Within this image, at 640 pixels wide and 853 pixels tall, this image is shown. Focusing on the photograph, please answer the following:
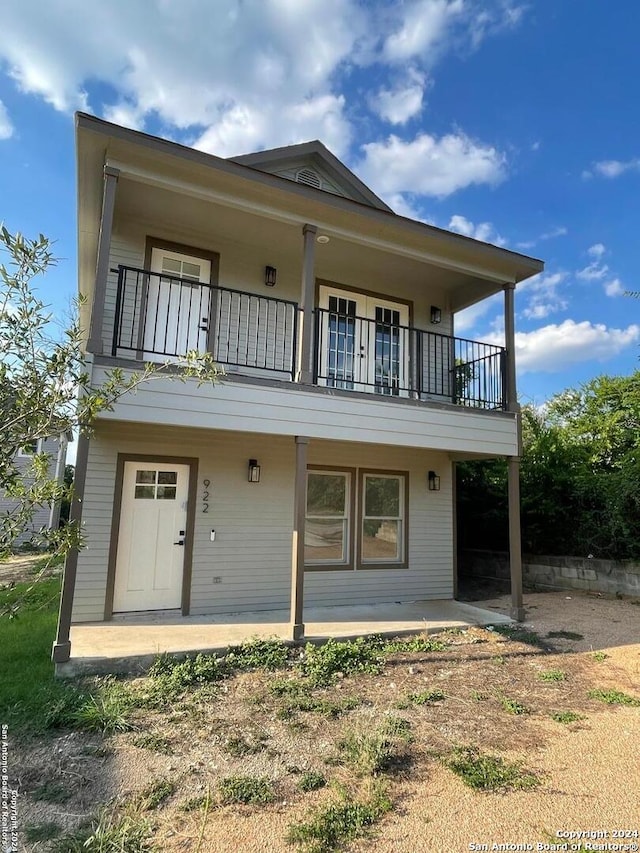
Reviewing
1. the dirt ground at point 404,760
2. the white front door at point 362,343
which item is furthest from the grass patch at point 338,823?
the white front door at point 362,343

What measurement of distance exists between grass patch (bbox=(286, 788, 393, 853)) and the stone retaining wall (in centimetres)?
788

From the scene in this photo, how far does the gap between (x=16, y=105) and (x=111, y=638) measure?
727 cm

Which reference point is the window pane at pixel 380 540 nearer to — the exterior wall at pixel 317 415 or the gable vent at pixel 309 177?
the exterior wall at pixel 317 415

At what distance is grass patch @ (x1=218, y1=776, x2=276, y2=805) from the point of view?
109 inches

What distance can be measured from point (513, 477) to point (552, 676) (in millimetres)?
3275

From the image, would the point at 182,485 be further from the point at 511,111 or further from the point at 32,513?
the point at 511,111

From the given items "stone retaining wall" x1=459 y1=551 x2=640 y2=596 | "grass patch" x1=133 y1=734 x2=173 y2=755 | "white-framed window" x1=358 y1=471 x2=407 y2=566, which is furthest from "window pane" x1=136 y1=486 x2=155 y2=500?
"stone retaining wall" x1=459 y1=551 x2=640 y2=596

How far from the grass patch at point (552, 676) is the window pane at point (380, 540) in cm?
353

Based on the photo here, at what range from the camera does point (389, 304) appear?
28.7ft

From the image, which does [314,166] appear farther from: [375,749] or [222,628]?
[375,749]

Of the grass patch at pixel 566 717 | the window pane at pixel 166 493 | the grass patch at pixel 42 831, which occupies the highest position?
the window pane at pixel 166 493

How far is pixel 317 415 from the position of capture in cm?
611

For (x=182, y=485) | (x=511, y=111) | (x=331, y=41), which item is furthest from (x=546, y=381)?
(x=182, y=485)

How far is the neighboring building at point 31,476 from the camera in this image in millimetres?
2529
